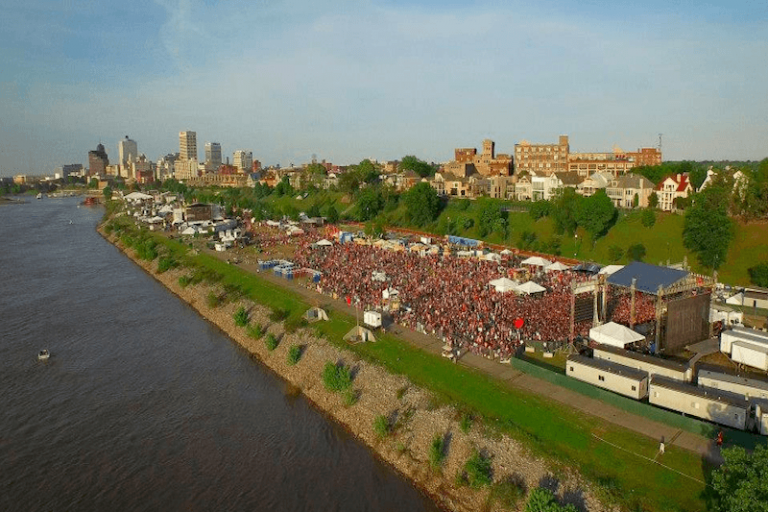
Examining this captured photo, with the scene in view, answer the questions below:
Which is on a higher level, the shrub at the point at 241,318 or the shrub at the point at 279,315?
the shrub at the point at 279,315

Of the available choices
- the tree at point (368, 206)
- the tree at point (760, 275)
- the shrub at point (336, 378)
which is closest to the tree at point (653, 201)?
the tree at point (760, 275)

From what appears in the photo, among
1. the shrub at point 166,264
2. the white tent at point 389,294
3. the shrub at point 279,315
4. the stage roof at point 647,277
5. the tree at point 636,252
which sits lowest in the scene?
the shrub at point 279,315

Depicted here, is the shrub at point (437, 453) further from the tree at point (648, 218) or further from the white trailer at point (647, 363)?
the tree at point (648, 218)

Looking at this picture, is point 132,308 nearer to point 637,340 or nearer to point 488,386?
point 488,386

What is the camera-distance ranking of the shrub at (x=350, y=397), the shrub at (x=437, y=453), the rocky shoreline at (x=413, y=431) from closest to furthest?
the rocky shoreline at (x=413, y=431), the shrub at (x=437, y=453), the shrub at (x=350, y=397)

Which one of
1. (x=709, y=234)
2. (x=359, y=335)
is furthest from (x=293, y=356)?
(x=709, y=234)

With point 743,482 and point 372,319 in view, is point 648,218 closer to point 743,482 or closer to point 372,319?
point 372,319
